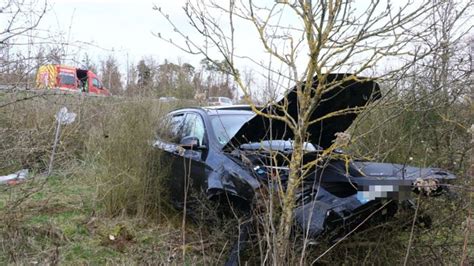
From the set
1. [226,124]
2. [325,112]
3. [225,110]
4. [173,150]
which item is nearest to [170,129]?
[173,150]

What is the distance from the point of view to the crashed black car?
12.0 ft

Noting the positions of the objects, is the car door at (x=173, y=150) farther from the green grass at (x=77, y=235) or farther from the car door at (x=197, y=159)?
the green grass at (x=77, y=235)

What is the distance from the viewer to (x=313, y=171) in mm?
3771

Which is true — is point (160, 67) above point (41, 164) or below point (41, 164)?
above

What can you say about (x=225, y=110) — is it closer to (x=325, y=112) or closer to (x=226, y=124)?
(x=226, y=124)

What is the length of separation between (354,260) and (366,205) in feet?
2.07

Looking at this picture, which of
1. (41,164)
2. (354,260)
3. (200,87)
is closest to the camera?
(354,260)

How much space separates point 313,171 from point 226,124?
2161 millimetres

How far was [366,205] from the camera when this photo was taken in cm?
376

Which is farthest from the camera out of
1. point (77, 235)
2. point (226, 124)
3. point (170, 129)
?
point (170, 129)

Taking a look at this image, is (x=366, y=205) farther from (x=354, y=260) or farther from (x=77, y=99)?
(x=77, y=99)

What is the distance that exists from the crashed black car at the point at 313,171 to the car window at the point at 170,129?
0.60 m

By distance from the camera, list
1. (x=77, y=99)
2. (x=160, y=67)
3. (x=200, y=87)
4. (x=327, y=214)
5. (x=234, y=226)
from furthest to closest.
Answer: (x=200, y=87)
(x=160, y=67)
(x=77, y=99)
(x=234, y=226)
(x=327, y=214)

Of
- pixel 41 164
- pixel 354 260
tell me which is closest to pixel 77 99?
pixel 41 164
